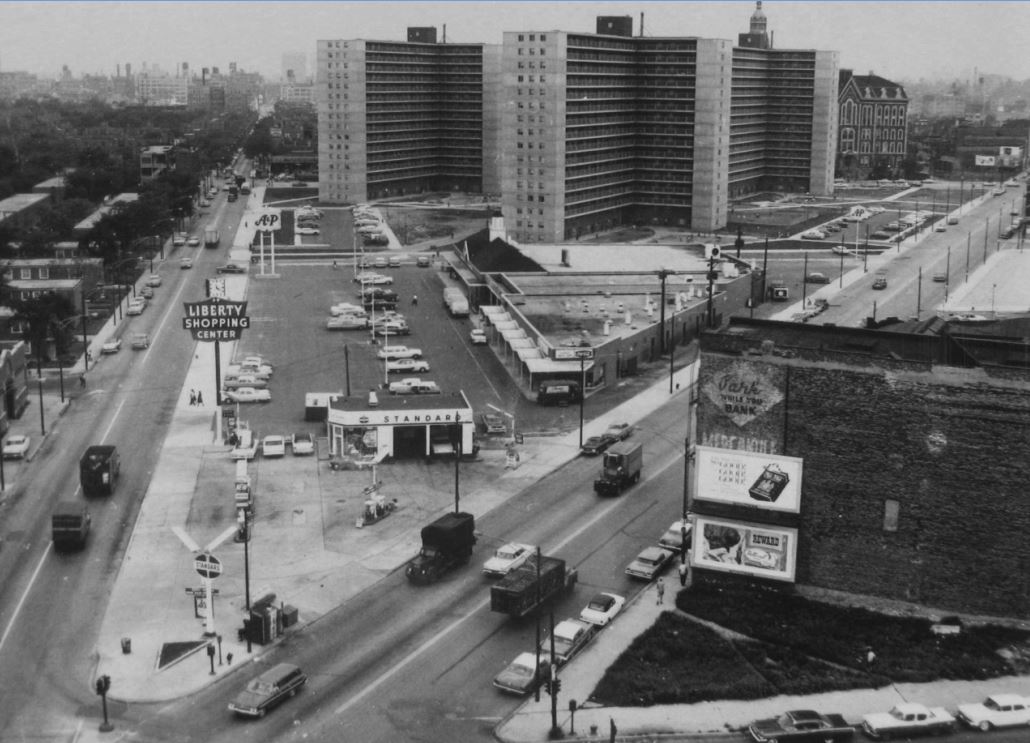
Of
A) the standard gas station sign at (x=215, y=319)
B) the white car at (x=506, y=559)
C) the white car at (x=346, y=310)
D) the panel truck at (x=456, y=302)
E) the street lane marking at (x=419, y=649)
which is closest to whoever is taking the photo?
the street lane marking at (x=419, y=649)

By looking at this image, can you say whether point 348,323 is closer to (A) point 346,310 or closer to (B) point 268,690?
(A) point 346,310

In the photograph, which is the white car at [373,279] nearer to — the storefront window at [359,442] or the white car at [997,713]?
the storefront window at [359,442]

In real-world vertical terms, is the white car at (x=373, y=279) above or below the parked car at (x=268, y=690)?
above

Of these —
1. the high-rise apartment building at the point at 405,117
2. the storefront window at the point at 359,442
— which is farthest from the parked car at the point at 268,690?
the high-rise apartment building at the point at 405,117

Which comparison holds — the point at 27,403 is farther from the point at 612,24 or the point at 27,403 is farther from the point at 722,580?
the point at 612,24

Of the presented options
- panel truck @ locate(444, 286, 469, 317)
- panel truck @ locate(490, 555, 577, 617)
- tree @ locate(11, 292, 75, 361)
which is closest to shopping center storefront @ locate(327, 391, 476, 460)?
panel truck @ locate(490, 555, 577, 617)

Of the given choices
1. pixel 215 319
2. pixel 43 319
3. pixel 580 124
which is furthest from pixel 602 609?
pixel 580 124
